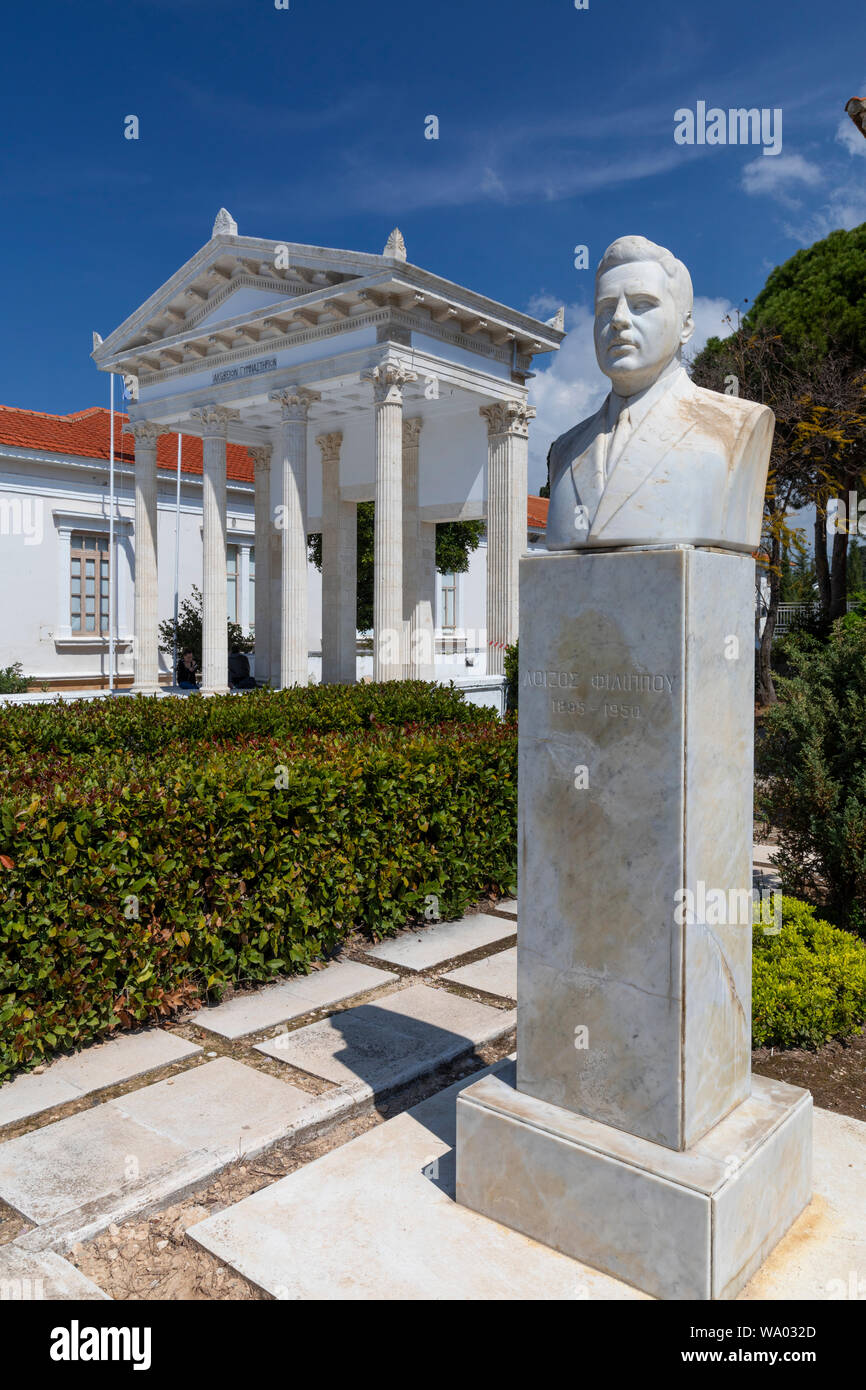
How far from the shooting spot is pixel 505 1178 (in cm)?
329

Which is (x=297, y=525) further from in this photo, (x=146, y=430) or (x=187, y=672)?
(x=187, y=672)

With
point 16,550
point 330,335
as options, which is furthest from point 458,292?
point 16,550

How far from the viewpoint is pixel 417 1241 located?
3170 mm

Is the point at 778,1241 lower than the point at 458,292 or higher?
lower

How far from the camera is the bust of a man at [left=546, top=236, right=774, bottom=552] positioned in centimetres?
307

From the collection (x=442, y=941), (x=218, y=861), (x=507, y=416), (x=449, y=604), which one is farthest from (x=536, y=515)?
(x=218, y=861)

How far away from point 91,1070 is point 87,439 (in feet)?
83.8

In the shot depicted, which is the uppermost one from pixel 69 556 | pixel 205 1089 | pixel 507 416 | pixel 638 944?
pixel 507 416

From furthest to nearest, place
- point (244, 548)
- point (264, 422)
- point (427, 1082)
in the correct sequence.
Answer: point (244, 548), point (264, 422), point (427, 1082)

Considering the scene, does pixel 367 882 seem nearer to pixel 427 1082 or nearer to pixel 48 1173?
pixel 427 1082

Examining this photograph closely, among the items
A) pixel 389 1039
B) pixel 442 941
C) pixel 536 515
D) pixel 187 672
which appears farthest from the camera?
pixel 536 515

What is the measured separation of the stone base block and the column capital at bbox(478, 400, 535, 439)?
17.6m

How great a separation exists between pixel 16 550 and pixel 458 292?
45.2 ft

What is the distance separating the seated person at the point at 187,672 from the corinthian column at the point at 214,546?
4177mm
